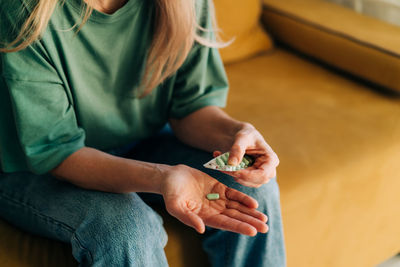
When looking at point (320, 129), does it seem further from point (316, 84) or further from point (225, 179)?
point (225, 179)

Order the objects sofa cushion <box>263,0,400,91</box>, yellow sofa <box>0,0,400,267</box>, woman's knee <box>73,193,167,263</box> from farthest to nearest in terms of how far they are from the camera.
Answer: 1. sofa cushion <box>263,0,400,91</box>
2. yellow sofa <box>0,0,400,267</box>
3. woman's knee <box>73,193,167,263</box>

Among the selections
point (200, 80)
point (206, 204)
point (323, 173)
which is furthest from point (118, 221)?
point (323, 173)

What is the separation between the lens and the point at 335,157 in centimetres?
107

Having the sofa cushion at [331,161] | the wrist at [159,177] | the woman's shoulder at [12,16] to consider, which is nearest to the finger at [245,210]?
the wrist at [159,177]

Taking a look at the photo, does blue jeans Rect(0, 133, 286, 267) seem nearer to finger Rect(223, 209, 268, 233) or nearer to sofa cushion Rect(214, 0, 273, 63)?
finger Rect(223, 209, 268, 233)

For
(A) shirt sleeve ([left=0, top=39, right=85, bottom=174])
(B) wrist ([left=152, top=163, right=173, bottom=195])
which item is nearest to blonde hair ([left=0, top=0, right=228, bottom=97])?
(A) shirt sleeve ([left=0, top=39, right=85, bottom=174])

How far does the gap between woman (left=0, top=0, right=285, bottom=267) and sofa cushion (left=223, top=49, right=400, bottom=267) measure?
18 centimetres

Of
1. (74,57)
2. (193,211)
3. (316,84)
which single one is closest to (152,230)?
(193,211)

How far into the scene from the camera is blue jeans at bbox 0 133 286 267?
28.0 inches

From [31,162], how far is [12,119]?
91 millimetres

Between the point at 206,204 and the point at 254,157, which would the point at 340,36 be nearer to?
the point at 254,157

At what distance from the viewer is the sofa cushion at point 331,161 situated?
40.0 inches

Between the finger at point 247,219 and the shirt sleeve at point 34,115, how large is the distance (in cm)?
30

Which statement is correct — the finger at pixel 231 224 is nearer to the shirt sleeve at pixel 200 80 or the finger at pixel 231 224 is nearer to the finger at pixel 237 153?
the finger at pixel 237 153
